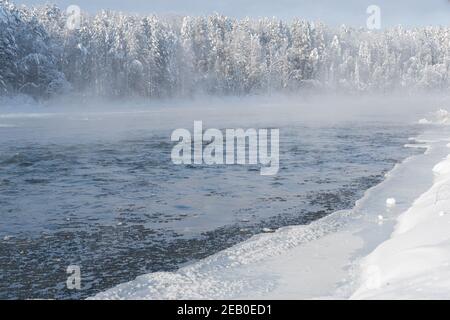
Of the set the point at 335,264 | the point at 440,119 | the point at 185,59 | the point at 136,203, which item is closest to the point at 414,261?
the point at 335,264

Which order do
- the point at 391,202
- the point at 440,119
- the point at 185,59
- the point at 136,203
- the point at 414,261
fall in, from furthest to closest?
the point at 185,59 < the point at 440,119 < the point at 136,203 < the point at 391,202 < the point at 414,261

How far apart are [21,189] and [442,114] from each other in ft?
146

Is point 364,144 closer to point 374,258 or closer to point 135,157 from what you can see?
point 135,157

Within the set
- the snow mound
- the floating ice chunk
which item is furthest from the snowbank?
the snow mound

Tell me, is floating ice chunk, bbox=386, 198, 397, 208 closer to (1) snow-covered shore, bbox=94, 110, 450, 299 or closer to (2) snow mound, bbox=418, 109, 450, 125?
(1) snow-covered shore, bbox=94, 110, 450, 299

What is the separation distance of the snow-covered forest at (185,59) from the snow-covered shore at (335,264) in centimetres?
6219

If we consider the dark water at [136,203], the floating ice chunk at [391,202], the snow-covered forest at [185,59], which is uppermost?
the snow-covered forest at [185,59]

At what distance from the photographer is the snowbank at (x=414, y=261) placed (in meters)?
7.21

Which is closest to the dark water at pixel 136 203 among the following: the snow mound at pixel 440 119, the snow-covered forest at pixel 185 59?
the snow mound at pixel 440 119

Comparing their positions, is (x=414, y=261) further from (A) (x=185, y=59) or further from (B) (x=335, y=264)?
(A) (x=185, y=59)

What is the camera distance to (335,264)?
1017 cm

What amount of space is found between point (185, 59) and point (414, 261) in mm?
95713

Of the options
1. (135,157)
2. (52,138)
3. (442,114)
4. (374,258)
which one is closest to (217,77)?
(442,114)

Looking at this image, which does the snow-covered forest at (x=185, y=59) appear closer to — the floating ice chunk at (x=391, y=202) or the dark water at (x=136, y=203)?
the dark water at (x=136, y=203)
